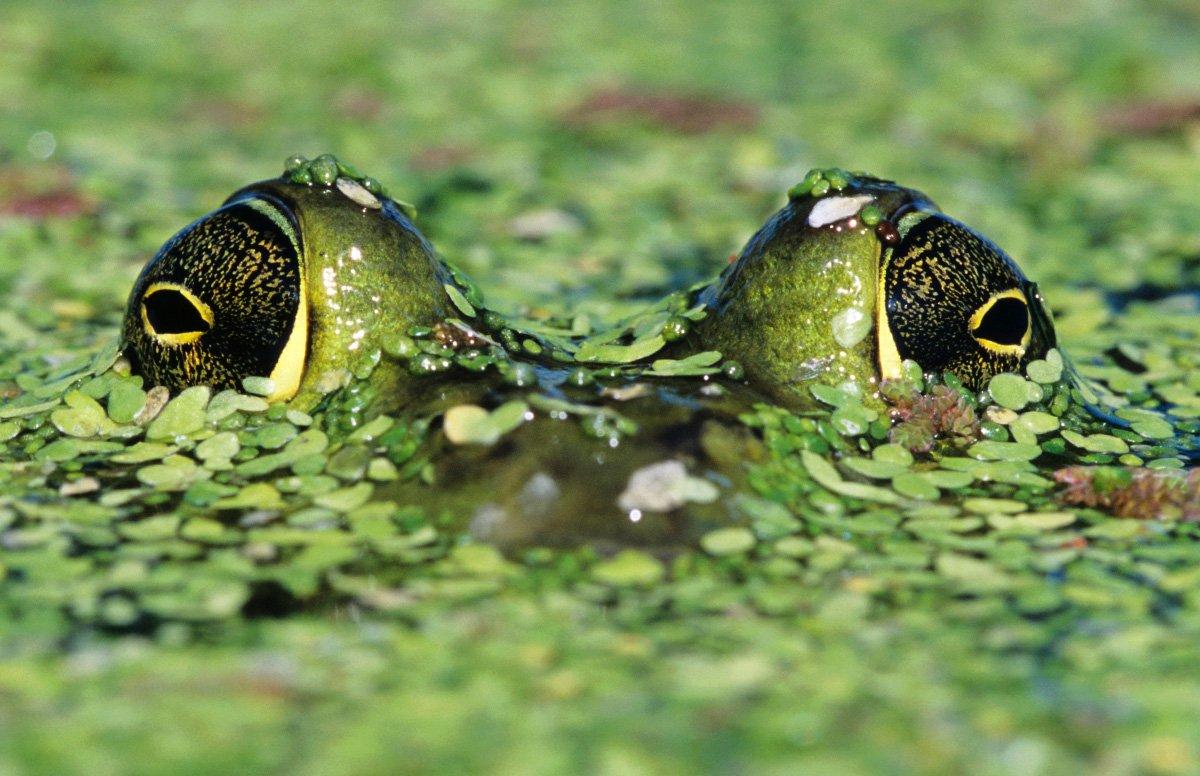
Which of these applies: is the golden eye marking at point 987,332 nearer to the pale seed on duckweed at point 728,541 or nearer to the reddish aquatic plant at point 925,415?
the reddish aquatic plant at point 925,415

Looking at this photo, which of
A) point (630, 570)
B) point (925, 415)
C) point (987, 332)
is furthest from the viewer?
point (987, 332)

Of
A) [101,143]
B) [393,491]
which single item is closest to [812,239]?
[393,491]

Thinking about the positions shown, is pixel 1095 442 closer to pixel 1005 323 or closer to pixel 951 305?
pixel 1005 323

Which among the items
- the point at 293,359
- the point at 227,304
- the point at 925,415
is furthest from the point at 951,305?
the point at 227,304

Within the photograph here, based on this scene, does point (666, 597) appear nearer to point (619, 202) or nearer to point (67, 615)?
point (67, 615)

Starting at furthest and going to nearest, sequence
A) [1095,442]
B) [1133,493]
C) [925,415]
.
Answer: [1095,442], [925,415], [1133,493]

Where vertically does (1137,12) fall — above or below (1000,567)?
above

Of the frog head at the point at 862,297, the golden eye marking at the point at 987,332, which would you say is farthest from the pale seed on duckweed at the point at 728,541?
the golden eye marking at the point at 987,332
